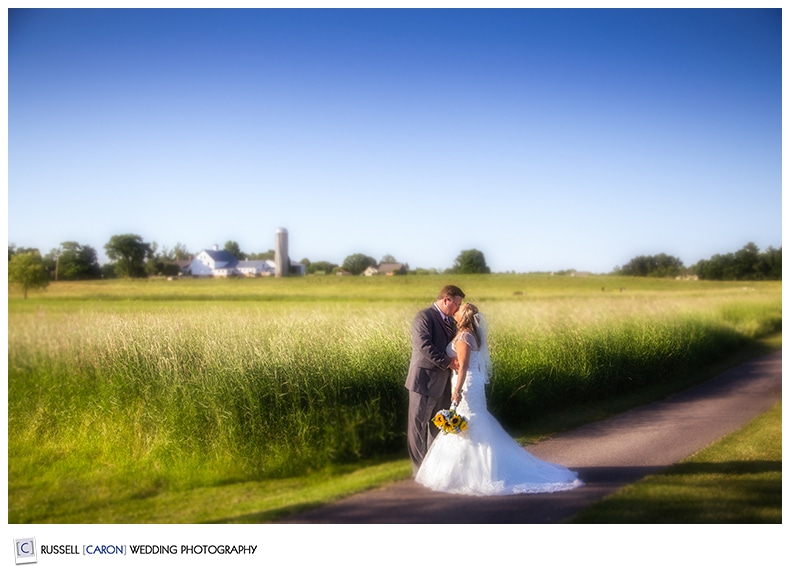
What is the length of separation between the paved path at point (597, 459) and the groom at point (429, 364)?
0.49 metres

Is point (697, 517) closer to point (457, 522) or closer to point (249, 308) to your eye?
point (457, 522)

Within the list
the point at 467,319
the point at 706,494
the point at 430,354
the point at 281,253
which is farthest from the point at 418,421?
the point at 281,253

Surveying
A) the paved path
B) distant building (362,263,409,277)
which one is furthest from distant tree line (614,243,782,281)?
distant building (362,263,409,277)

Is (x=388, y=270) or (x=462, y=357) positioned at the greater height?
(x=388, y=270)

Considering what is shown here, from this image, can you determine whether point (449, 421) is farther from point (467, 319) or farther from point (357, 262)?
point (357, 262)

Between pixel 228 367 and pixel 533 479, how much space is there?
3326 millimetres

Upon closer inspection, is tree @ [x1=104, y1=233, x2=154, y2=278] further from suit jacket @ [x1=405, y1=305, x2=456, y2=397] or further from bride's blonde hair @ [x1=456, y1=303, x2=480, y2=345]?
bride's blonde hair @ [x1=456, y1=303, x2=480, y2=345]

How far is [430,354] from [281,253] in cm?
316

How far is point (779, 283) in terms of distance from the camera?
8.43 m

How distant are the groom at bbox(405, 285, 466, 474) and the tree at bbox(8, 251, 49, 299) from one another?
15.4ft

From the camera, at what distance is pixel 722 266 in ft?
29.5

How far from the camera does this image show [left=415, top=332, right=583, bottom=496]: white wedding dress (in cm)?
561

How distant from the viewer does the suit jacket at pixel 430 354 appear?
565 centimetres
